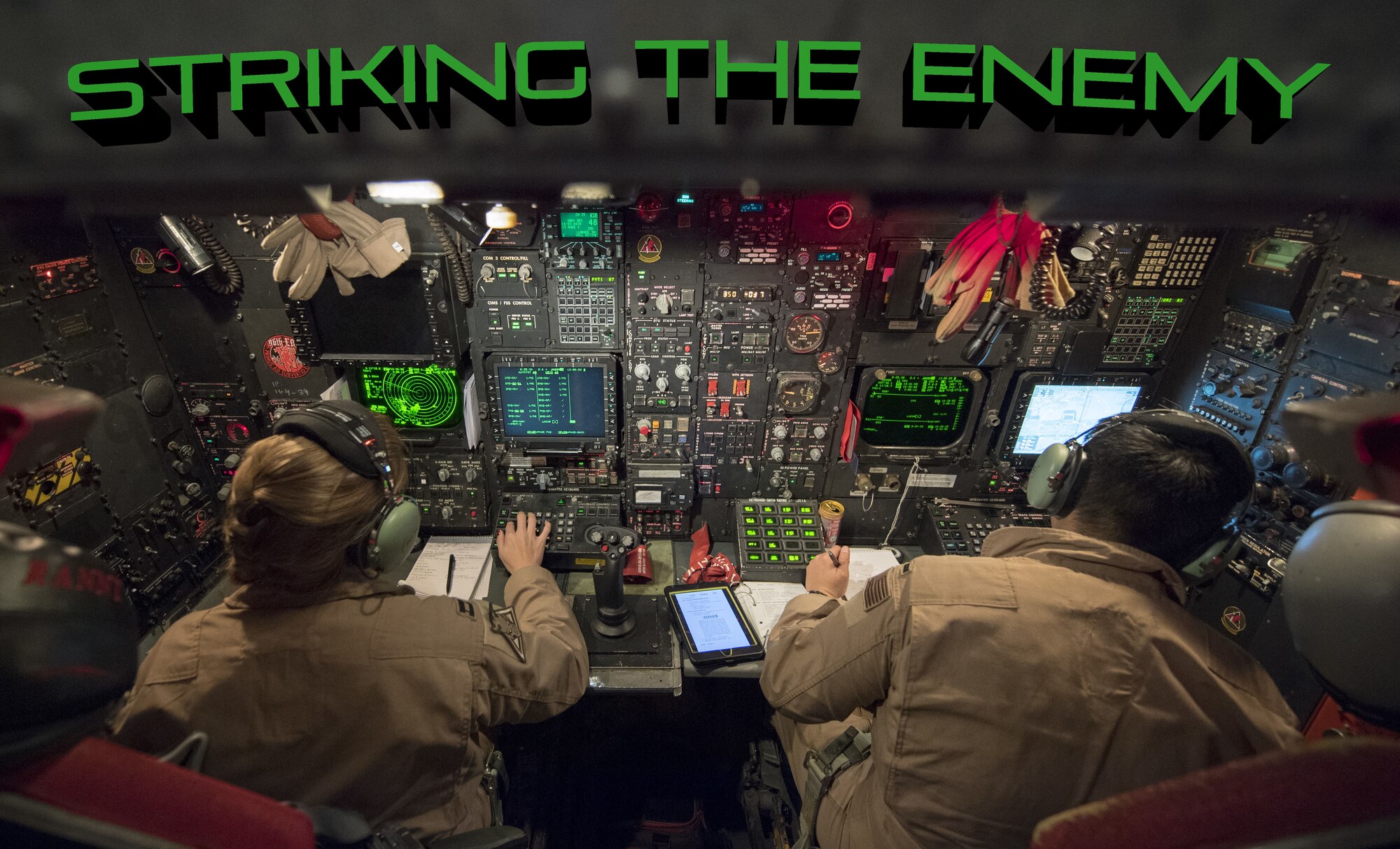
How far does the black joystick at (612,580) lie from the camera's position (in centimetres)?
206

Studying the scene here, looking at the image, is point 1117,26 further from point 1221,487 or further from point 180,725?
point 180,725

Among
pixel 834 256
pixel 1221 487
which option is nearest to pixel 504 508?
pixel 834 256

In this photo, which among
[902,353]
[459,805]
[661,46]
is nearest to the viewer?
[661,46]

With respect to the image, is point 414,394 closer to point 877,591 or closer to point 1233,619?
point 877,591

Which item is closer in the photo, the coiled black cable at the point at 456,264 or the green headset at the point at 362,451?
the green headset at the point at 362,451

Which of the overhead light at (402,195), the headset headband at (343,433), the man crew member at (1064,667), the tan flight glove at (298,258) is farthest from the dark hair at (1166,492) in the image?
the tan flight glove at (298,258)

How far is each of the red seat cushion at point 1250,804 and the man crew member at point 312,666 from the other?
1207 mm

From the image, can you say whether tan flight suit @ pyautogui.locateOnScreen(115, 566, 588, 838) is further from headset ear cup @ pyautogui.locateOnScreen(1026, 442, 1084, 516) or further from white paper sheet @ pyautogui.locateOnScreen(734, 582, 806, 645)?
headset ear cup @ pyautogui.locateOnScreen(1026, 442, 1084, 516)

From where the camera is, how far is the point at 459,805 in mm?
1487

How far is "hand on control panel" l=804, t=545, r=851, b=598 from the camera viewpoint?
6.47 feet

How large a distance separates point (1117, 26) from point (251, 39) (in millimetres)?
589

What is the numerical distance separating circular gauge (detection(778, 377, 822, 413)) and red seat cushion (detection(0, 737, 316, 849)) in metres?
2.19

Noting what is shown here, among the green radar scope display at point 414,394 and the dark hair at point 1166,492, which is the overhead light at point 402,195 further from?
the green radar scope display at point 414,394

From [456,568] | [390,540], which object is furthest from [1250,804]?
[456,568]
